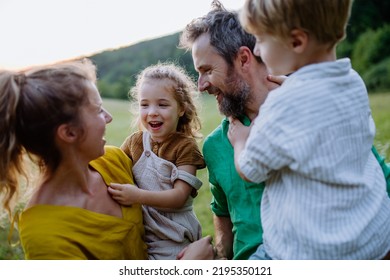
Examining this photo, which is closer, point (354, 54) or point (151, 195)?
point (151, 195)

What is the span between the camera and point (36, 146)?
6.89 feet

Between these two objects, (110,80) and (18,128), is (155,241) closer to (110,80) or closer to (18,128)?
(18,128)

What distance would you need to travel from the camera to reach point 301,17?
5.92ft

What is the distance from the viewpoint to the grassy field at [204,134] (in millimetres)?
3943

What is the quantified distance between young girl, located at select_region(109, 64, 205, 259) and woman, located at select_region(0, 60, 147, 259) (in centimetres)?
16

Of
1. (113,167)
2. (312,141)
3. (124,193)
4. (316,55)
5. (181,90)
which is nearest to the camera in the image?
(312,141)

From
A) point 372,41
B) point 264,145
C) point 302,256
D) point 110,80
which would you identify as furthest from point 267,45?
point 372,41

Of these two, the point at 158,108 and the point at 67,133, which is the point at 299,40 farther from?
the point at 67,133

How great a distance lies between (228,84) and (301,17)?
74 centimetres

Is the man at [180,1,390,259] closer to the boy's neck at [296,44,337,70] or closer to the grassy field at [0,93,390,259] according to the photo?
the grassy field at [0,93,390,259]

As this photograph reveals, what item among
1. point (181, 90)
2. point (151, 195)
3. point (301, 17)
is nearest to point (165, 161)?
point (151, 195)

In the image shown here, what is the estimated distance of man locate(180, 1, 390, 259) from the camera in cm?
242

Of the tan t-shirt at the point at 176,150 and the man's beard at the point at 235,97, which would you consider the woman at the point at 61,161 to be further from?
the man's beard at the point at 235,97

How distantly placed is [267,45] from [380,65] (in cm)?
1151
